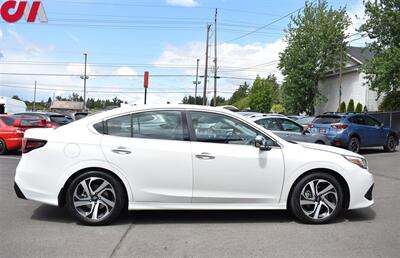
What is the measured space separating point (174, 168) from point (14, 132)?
33.5 ft

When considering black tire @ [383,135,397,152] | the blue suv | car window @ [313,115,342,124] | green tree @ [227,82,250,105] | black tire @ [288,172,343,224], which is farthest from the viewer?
green tree @ [227,82,250,105]

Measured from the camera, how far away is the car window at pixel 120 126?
5695 millimetres

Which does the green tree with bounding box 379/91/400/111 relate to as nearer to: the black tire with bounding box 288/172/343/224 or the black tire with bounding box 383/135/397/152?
the black tire with bounding box 383/135/397/152

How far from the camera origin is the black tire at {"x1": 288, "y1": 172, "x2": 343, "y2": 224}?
227 inches

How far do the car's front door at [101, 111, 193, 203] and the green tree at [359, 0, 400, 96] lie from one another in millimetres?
22339

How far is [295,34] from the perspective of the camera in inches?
1716

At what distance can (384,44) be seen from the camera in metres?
26.9

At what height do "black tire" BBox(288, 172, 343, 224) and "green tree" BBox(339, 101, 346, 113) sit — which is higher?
"green tree" BBox(339, 101, 346, 113)

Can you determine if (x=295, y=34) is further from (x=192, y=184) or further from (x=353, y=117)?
(x=192, y=184)

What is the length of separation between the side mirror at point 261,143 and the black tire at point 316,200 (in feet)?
2.18

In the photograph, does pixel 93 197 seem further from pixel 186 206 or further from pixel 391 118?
pixel 391 118

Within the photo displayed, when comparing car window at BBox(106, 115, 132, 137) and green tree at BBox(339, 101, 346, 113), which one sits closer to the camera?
car window at BBox(106, 115, 132, 137)

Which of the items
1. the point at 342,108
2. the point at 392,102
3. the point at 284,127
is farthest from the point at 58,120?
the point at 342,108

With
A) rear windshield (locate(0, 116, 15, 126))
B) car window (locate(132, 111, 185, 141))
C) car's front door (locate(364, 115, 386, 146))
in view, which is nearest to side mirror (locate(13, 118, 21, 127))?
rear windshield (locate(0, 116, 15, 126))
